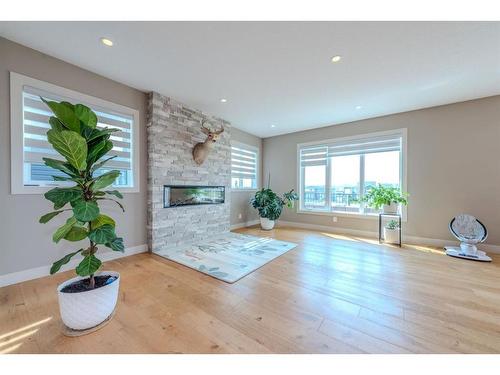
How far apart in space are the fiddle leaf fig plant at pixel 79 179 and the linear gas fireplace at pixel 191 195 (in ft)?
6.12

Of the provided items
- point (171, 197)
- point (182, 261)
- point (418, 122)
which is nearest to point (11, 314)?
point (182, 261)

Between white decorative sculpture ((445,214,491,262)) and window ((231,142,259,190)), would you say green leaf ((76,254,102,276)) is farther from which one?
white decorative sculpture ((445,214,491,262))

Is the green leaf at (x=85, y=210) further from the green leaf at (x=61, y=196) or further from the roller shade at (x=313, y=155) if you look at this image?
the roller shade at (x=313, y=155)

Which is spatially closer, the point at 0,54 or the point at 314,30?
the point at 314,30

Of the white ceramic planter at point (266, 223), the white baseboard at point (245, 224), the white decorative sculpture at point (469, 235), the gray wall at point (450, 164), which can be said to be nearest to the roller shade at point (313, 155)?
the gray wall at point (450, 164)

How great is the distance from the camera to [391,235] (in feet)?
12.7

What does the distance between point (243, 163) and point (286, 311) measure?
14.0 feet

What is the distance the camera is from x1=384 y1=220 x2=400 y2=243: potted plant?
3.83 m

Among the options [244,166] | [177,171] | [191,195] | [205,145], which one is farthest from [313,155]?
[177,171]

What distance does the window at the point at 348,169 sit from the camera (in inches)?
165

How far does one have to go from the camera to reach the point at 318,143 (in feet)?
17.0

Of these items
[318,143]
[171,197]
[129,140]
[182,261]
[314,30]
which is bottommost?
[182,261]
